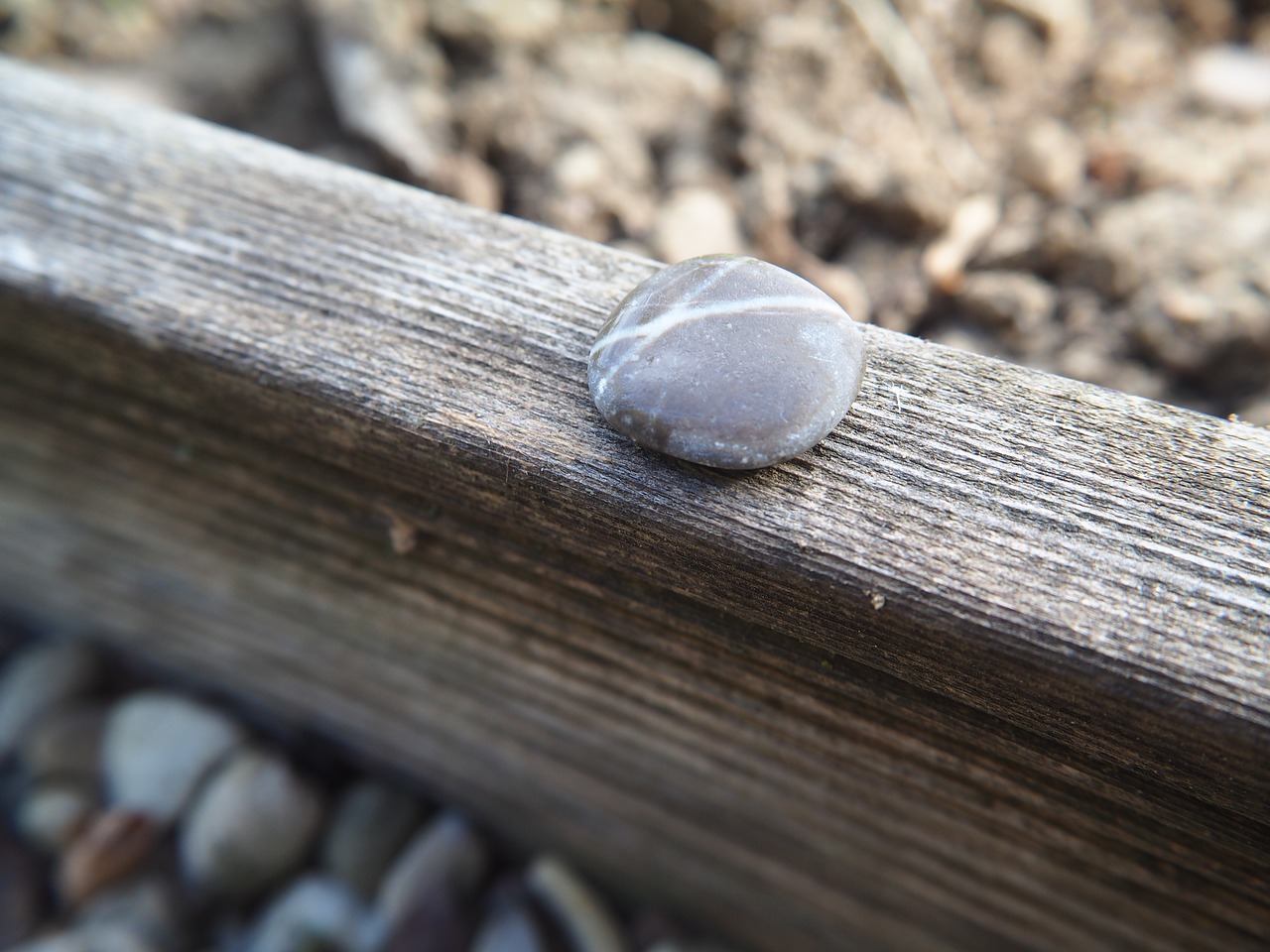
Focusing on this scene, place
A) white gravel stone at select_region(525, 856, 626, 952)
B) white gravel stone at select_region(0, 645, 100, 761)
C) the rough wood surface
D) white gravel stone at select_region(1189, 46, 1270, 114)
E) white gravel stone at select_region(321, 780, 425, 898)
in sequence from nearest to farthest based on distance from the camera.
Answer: the rough wood surface < white gravel stone at select_region(525, 856, 626, 952) < white gravel stone at select_region(321, 780, 425, 898) < white gravel stone at select_region(0, 645, 100, 761) < white gravel stone at select_region(1189, 46, 1270, 114)

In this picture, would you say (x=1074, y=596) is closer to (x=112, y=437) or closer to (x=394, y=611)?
(x=394, y=611)

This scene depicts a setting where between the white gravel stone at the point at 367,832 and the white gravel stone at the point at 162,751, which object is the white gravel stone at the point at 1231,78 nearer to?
the white gravel stone at the point at 367,832

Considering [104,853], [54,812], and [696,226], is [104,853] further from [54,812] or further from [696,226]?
[696,226]

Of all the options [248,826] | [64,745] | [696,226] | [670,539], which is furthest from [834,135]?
[64,745]

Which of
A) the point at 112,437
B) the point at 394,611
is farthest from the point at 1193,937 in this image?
the point at 112,437

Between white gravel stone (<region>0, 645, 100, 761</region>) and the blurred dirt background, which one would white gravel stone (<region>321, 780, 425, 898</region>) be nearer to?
white gravel stone (<region>0, 645, 100, 761</region>)

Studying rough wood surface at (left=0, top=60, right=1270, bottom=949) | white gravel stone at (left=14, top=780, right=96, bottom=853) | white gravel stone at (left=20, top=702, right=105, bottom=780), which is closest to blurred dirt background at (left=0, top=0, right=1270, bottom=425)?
rough wood surface at (left=0, top=60, right=1270, bottom=949)

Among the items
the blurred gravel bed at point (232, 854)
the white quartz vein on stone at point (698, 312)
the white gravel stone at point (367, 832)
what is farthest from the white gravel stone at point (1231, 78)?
the white gravel stone at point (367, 832)
